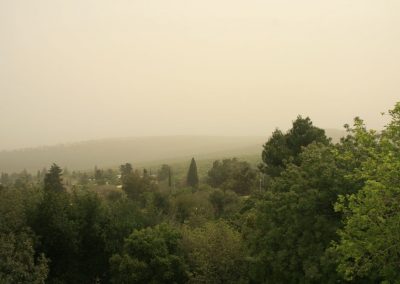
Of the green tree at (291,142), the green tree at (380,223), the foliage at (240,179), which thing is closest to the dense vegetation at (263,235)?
the green tree at (380,223)

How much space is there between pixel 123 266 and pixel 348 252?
16.0 m

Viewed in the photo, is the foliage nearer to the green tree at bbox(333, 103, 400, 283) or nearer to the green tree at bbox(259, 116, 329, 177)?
→ the green tree at bbox(259, 116, 329, 177)

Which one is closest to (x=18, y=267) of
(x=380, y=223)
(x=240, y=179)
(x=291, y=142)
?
(x=380, y=223)

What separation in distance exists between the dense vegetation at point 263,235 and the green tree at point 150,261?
0.07 m

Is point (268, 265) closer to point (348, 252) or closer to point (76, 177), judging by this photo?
point (348, 252)

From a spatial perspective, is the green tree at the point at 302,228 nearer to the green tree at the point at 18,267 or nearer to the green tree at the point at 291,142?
the green tree at the point at 18,267

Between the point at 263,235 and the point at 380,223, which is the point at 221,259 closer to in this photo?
the point at 263,235

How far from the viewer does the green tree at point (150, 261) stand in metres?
27.2

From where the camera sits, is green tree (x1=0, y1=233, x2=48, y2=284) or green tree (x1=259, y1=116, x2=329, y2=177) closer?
green tree (x1=0, y1=233, x2=48, y2=284)

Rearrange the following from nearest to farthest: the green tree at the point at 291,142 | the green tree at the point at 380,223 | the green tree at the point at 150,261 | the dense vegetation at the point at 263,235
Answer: the green tree at the point at 380,223
the dense vegetation at the point at 263,235
the green tree at the point at 150,261
the green tree at the point at 291,142

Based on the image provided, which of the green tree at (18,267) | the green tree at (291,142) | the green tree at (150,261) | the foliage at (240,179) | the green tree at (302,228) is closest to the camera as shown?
the green tree at (302,228)

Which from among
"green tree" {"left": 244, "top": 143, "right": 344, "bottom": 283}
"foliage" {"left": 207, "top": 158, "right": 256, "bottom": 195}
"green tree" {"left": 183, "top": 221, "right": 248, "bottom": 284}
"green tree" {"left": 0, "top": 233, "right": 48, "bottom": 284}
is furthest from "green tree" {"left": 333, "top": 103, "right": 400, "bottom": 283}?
"foliage" {"left": 207, "top": 158, "right": 256, "bottom": 195}

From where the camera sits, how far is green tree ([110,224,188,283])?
27.2m

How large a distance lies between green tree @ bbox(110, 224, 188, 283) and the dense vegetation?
2.8 inches
